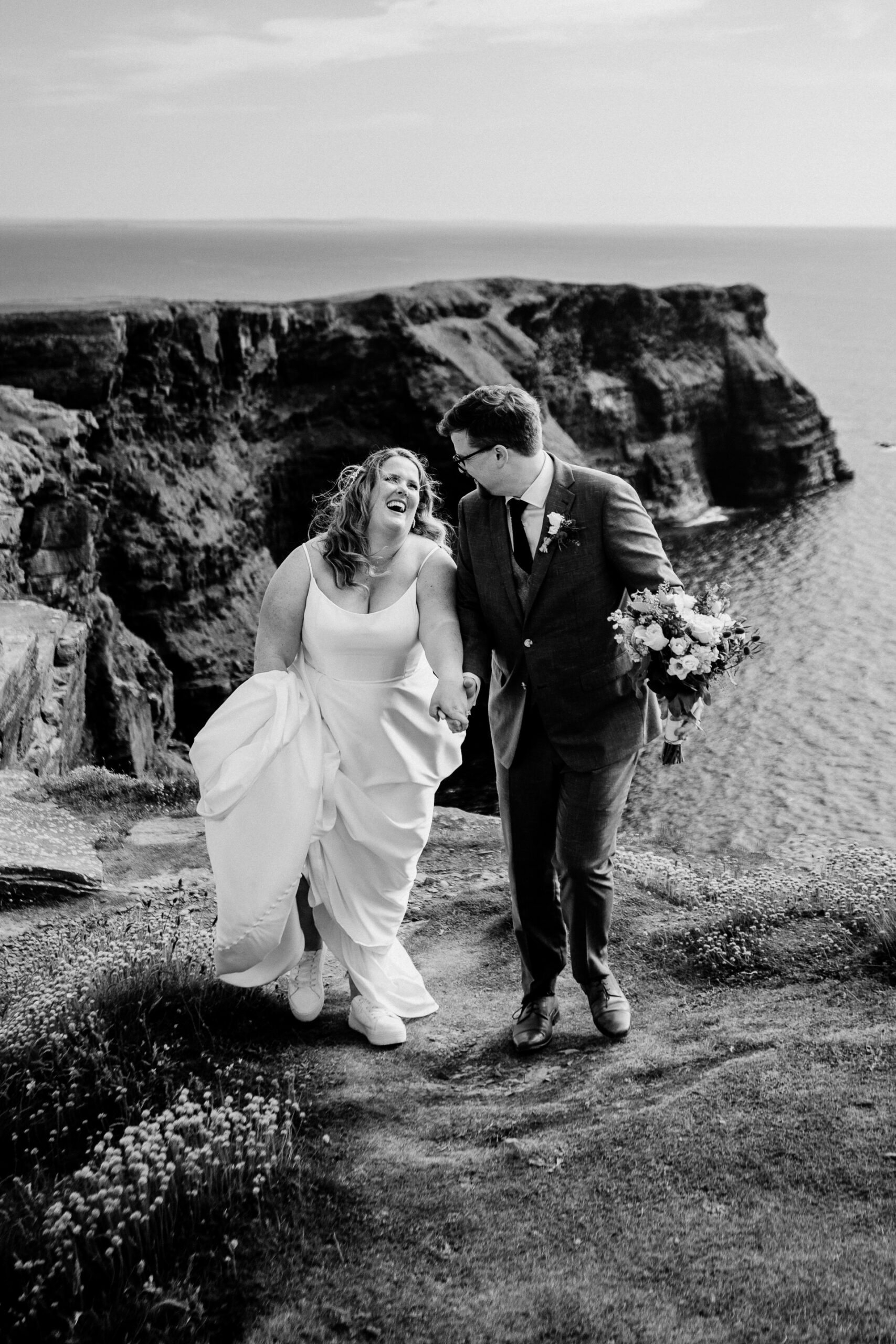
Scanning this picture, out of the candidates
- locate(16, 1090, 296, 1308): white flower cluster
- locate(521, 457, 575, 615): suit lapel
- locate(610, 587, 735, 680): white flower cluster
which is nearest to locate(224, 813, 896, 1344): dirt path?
locate(16, 1090, 296, 1308): white flower cluster

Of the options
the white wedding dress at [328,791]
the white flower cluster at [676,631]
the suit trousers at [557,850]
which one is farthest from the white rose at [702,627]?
the white wedding dress at [328,791]

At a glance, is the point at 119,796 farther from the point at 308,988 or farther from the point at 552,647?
the point at 552,647


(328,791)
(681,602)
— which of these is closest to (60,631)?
(328,791)

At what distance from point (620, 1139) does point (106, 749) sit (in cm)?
1765

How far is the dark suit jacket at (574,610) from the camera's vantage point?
496cm

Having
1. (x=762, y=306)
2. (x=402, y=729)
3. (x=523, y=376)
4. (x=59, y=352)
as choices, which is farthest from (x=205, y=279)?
(x=402, y=729)

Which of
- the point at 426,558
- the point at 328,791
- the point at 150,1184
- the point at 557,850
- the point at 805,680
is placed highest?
the point at 426,558

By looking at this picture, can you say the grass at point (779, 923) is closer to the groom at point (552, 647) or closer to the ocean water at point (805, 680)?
the groom at point (552, 647)

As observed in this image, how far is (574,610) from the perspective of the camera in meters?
5.04

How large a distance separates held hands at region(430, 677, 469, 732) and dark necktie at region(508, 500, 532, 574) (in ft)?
1.97

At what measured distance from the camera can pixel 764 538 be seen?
51.7m

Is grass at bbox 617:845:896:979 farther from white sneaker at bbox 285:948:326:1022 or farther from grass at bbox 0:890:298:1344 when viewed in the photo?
grass at bbox 0:890:298:1344

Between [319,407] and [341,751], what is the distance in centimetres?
4114

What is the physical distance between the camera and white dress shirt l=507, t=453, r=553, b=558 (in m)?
5.01
